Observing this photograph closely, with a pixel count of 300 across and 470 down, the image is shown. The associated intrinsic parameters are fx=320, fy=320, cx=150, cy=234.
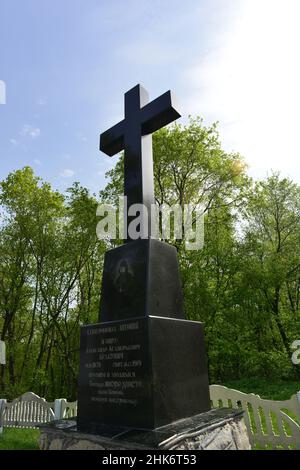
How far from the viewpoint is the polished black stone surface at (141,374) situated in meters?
3.24

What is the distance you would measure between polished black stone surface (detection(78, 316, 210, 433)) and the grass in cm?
356

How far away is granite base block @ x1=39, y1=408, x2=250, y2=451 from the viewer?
2742 millimetres

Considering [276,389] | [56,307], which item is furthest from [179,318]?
[56,307]

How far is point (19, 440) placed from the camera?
23.1 feet

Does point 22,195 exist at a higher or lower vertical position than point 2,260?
higher

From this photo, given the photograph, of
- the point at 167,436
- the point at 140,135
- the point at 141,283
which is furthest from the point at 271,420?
the point at 140,135

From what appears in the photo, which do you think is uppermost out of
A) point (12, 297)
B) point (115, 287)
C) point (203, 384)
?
point (12, 297)

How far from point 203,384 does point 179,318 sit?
2.74ft

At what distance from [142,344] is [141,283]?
2.58ft

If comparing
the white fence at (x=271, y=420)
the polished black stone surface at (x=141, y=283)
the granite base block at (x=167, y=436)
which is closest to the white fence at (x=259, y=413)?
the white fence at (x=271, y=420)

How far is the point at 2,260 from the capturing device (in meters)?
19.1

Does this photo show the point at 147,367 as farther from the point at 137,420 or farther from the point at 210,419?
the point at 210,419

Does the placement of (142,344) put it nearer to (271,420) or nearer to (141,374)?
(141,374)

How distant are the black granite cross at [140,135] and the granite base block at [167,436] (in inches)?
95.3
